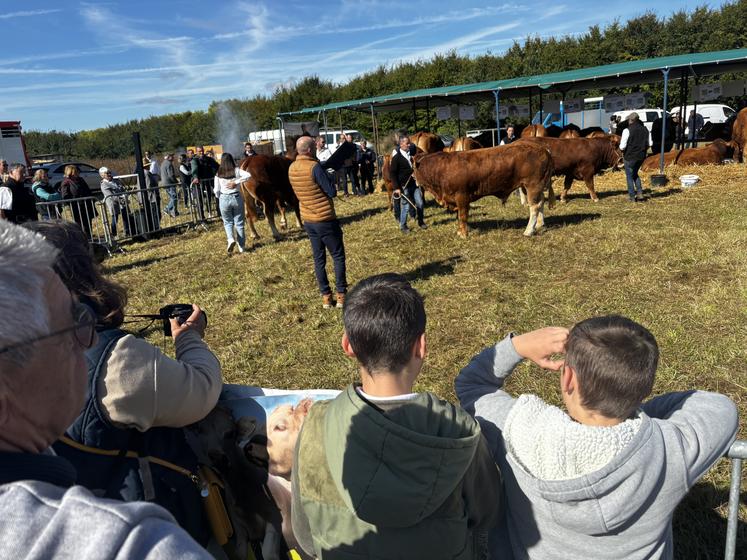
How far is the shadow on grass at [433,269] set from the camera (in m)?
7.24

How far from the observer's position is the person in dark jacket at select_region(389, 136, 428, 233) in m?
10.0

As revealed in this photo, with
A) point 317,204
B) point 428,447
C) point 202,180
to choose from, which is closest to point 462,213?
point 317,204

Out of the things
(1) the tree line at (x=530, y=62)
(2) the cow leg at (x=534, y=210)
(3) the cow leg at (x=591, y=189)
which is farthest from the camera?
(1) the tree line at (x=530, y=62)

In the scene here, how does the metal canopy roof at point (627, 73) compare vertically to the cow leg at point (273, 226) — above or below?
above

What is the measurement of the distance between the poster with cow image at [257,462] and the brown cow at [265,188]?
8515 mm

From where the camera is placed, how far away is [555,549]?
5.42 ft

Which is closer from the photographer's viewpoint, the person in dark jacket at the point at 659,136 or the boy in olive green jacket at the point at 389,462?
the boy in olive green jacket at the point at 389,462

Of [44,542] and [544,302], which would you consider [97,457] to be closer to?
[44,542]

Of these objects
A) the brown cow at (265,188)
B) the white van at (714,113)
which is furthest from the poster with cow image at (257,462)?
the white van at (714,113)

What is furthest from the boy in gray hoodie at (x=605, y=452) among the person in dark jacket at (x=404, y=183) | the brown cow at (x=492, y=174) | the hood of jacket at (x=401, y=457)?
the person in dark jacket at (x=404, y=183)

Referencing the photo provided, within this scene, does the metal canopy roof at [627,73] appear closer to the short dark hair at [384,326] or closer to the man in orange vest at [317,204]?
the man in orange vest at [317,204]

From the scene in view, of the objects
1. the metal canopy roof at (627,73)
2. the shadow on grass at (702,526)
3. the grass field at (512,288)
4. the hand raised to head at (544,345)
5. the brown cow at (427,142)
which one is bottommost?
the shadow on grass at (702,526)

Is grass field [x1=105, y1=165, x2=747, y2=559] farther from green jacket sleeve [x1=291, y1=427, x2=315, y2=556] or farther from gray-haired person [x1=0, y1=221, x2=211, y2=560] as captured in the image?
gray-haired person [x1=0, y1=221, x2=211, y2=560]

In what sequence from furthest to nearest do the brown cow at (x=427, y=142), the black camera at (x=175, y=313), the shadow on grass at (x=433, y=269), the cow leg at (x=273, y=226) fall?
the brown cow at (x=427, y=142)
the cow leg at (x=273, y=226)
the shadow on grass at (x=433, y=269)
the black camera at (x=175, y=313)
